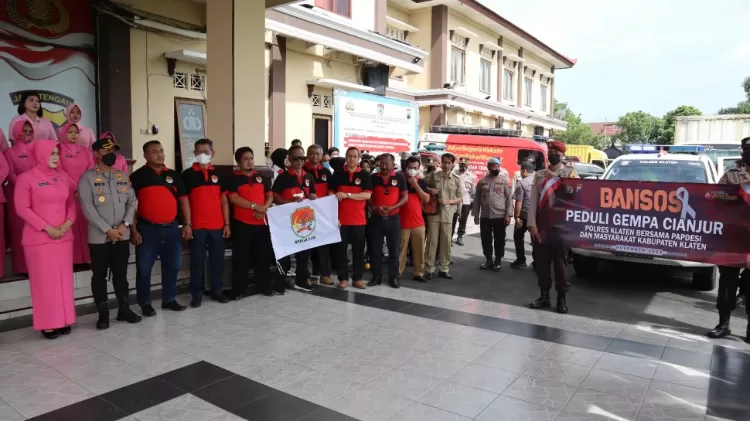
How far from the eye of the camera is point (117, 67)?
9156 mm

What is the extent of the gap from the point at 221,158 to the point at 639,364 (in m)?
5.48

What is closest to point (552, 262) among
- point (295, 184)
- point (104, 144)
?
point (295, 184)

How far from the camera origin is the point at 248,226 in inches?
254

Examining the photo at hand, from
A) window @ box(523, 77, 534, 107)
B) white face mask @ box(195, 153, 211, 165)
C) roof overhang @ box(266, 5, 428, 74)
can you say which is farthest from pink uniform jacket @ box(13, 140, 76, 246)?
window @ box(523, 77, 534, 107)

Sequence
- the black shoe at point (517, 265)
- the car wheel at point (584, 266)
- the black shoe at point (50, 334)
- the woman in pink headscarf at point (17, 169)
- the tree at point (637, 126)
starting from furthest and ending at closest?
the tree at point (637, 126)
the black shoe at point (517, 265)
the car wheel at point (584, 266)
the woman in pink headscarf at point (17, 169)
the black shoe at point (50, 334)

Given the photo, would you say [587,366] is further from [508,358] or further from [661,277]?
[661,277]

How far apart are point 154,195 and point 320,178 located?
2.33 m

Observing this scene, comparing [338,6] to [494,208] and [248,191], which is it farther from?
[248,191]

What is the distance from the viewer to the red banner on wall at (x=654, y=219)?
5.63 metres

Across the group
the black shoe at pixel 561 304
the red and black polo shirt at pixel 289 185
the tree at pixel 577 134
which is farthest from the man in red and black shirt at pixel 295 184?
the tree at pixel 577 134

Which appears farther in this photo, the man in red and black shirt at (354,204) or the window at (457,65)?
the window at (457,65)

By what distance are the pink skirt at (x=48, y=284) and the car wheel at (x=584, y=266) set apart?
6575mm

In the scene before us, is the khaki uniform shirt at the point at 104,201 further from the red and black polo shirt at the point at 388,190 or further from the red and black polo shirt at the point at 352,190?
the red and black polo shirt at the point at 388,190

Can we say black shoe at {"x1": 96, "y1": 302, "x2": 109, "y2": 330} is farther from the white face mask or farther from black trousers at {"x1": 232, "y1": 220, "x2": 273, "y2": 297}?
the white face mask
